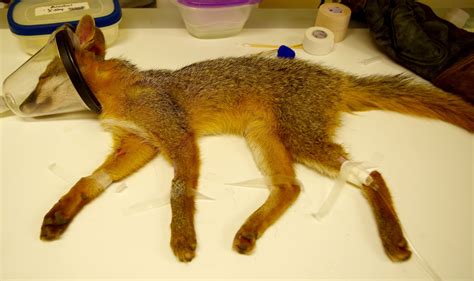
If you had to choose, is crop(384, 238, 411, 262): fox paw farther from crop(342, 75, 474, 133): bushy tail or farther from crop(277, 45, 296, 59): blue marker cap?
crop(277, 45, 296, 59): blue marker cap

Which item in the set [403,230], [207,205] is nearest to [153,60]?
[207,205]

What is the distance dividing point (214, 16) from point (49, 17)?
0.70 m

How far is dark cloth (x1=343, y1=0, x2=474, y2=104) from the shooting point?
1.41 meters

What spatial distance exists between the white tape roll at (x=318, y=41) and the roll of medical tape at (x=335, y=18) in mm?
42

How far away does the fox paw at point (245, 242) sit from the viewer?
0.94 metres

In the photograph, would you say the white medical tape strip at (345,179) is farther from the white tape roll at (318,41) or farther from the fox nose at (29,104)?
the fox nose at (29,104)

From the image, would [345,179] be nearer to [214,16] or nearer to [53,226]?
[53,226]

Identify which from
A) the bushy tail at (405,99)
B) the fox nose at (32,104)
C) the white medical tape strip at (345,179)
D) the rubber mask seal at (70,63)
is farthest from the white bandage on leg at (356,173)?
the fox nose at (32,104)

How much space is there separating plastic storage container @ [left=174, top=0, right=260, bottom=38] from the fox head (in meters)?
0.51

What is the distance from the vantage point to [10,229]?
0.98m

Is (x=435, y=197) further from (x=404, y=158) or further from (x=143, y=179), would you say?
(x=143, y=179)

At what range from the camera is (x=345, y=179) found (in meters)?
1.11

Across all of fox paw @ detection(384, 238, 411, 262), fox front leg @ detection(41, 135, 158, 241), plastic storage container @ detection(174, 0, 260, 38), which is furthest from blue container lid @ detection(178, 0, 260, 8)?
fox paw @ detection(384, 238, 411, 262)

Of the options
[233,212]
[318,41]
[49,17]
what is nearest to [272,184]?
[233,212]
